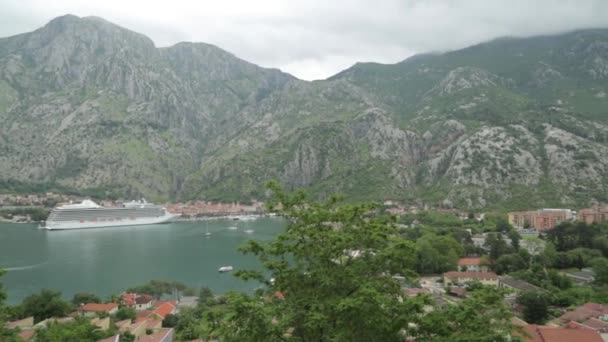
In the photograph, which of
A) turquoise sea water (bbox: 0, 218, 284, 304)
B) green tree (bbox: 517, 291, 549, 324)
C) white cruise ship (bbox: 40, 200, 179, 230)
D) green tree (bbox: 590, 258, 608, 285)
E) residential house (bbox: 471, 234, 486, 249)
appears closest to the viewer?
green tree (bbox: 517, 291, 549, 324)

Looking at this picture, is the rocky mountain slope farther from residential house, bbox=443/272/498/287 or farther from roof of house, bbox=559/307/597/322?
roof of house, bbox=559/307/597/322

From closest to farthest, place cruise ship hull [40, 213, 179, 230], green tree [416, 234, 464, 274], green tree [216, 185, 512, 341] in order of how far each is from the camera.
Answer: green tree [216, 185, 512, 341] < green tree [416, 234, 464, 274] < cruise ship hull [40, 213, 179, 230]

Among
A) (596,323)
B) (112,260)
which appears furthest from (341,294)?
(112,260)

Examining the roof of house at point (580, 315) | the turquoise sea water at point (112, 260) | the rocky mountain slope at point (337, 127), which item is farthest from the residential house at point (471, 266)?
the rocky mountain slope at point (337, 127)

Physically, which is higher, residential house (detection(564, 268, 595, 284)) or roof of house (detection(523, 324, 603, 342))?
roof of house (detection(523, 324, 603, 342))

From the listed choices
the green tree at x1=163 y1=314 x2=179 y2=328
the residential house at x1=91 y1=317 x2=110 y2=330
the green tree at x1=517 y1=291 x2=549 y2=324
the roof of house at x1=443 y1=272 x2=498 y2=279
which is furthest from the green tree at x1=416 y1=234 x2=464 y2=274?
the residential house at x1=91 y1=317 x2=110 y2=330

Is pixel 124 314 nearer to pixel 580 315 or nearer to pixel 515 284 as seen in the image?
pixel 580 315
